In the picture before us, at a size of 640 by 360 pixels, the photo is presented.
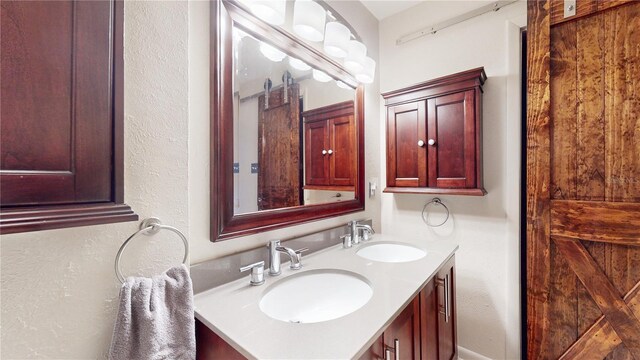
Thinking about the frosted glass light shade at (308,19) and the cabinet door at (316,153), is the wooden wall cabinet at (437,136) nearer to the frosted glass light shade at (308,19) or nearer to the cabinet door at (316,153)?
the cabinet door at (316,153)

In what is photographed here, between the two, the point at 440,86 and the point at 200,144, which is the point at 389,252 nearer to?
the point at 440,86

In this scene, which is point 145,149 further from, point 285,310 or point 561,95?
point 561,95

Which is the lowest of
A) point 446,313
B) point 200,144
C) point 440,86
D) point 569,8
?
point 446,313

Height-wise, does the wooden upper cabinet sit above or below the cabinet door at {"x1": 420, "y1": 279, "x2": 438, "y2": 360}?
above

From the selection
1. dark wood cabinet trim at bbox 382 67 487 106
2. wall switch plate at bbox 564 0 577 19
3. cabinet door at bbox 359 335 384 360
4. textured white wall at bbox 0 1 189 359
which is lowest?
cabinet door at bbox 359 335 384 360

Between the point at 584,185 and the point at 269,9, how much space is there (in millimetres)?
1664

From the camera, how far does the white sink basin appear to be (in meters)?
1.50

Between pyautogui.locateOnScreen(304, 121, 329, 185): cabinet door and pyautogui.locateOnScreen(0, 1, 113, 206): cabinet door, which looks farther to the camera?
pyautogui.locateOnScreen(304, 121, 329, 185): cabinet door

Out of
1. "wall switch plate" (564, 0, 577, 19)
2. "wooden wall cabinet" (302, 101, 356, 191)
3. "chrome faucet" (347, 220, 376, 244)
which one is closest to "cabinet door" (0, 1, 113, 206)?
"wooden wall cabinet" (302, 101, 356, 191)

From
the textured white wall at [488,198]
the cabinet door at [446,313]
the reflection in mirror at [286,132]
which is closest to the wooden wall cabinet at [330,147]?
the reflection in mirror at [286,132]

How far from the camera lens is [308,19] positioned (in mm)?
1174

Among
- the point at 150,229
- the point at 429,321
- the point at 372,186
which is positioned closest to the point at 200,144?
the point at 150,229

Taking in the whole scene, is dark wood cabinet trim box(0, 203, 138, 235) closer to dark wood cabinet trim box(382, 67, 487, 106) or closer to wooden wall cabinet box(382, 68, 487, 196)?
wooden wall cabinet box(382, 68, 487, 196)

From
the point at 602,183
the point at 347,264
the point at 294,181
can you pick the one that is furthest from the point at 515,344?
the point at 294,181
